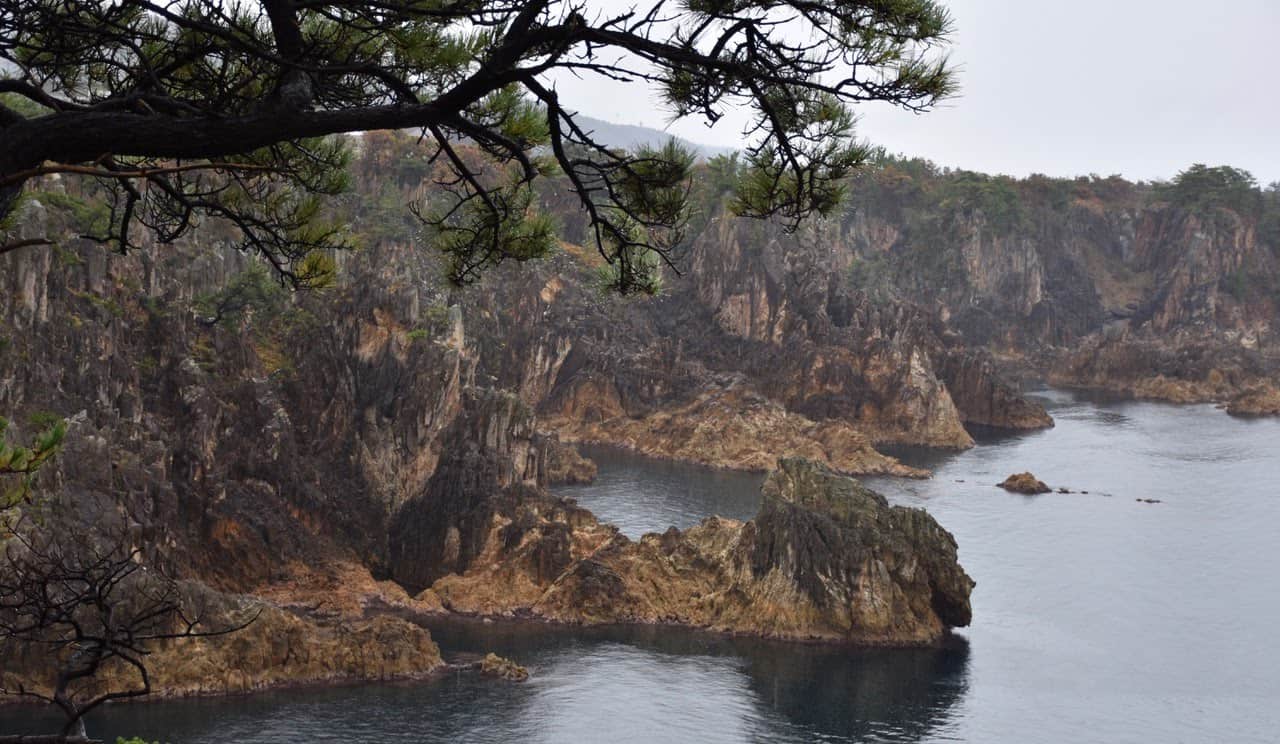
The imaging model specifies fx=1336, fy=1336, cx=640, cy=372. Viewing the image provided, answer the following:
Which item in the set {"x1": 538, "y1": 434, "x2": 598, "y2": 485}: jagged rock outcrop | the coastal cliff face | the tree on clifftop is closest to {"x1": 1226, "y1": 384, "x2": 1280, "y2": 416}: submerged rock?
the coastal cliff face

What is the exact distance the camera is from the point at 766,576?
52.5 metres

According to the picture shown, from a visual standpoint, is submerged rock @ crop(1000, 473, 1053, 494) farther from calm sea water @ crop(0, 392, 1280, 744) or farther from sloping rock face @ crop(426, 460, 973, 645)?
sloping rock face @ crop(426, 460, 973, 645)

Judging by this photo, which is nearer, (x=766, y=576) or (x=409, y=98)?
(x=409, y=98)

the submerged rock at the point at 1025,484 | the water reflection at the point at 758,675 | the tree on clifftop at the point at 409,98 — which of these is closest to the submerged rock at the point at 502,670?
the water reflection at the point at 758,675

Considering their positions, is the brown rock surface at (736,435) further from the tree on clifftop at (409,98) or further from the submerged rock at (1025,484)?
the tree on clifftop at (409,98)

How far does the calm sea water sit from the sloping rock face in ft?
5.12

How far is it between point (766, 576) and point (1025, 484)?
31572 millimetres

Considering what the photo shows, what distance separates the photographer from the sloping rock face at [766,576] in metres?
51.3

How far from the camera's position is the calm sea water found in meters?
39.6

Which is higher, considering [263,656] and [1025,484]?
[1025,484]

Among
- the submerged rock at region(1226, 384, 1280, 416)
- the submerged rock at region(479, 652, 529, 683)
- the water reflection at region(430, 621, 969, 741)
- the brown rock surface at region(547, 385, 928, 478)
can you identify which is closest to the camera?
the water reflection at region(430, 621, 969, 741)

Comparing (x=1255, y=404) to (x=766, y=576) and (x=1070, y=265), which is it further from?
(x=766, y=576)

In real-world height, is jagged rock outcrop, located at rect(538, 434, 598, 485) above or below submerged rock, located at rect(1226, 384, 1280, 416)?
below

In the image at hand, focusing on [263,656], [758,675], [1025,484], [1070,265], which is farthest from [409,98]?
[1070,265]
